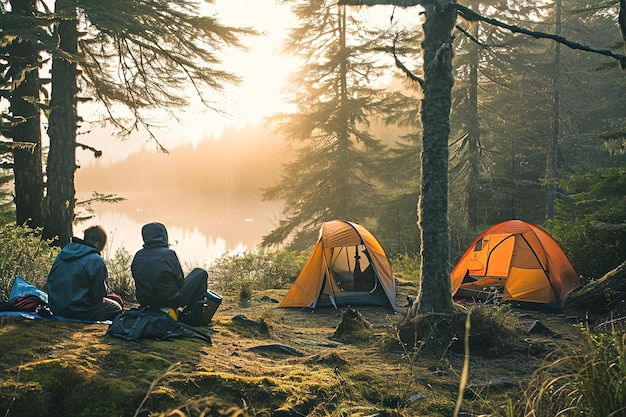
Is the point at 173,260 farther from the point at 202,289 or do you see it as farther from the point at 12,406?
the point at 12,406

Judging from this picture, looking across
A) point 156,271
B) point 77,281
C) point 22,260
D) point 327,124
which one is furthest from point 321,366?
point 327,124

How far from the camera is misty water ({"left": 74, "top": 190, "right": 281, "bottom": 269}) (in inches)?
1624

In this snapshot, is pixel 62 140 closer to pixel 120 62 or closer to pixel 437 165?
pixel 120 62

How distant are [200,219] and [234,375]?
6722 cm

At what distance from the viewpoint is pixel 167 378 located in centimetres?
374

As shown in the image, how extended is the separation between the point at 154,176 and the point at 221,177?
129 ft

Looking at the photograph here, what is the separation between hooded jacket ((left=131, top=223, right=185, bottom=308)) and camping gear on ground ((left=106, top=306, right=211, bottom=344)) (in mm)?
432

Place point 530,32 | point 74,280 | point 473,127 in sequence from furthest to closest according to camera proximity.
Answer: point 473,127 < point 530,32 < point 74,280

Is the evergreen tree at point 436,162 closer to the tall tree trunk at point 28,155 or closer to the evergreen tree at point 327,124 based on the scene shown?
the tall tree trunk at point 28,155

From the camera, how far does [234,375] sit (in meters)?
3.96

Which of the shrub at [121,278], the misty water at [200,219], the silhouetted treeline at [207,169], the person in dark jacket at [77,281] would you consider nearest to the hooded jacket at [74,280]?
the person in dark jacket at [77,281]

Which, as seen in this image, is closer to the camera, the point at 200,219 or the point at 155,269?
the point at 155,269

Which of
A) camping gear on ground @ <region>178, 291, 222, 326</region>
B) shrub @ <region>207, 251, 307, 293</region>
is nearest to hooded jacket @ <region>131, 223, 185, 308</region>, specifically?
camping gear on ground @ <region>178, 291, 222, 326</region>

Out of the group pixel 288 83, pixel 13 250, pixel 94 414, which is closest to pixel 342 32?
pixel 288 83
